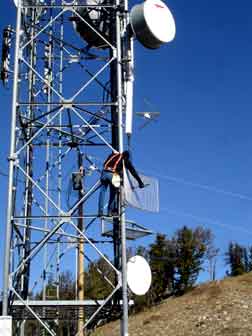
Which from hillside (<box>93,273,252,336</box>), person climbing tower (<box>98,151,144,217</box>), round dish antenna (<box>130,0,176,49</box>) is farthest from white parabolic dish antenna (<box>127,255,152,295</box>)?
hillside (<box>93,273,252,336</box>)

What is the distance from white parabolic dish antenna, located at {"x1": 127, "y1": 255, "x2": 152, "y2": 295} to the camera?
11.3m

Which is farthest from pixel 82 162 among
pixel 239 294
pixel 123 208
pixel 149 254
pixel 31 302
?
pixel 149 254

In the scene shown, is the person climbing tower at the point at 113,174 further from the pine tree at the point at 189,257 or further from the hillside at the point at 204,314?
the pine tree at the point at 189,257

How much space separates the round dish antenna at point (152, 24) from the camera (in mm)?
12664

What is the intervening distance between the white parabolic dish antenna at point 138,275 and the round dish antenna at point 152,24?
456cm

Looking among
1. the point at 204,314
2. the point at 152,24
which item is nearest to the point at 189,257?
the point at 204,314

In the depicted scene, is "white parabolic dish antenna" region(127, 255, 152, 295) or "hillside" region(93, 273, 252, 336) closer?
"white parabolic dish antenna" region(127, 255, 152, 295)

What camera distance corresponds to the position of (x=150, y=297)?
221 ft

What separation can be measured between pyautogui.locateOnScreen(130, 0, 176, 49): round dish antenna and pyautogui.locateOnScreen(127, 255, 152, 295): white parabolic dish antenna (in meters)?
4.56

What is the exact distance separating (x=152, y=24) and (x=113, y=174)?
343 centimetres

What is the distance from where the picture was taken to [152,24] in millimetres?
12773

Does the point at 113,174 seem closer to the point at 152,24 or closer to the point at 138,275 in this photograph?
the point at 138,275

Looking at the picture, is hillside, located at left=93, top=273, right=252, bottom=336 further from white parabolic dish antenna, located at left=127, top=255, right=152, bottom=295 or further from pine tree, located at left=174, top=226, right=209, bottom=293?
white parabolic dish antenna, located at left=127, top=255, right=152, bottom=295

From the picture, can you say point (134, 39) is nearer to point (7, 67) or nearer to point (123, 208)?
point (7, 67)
